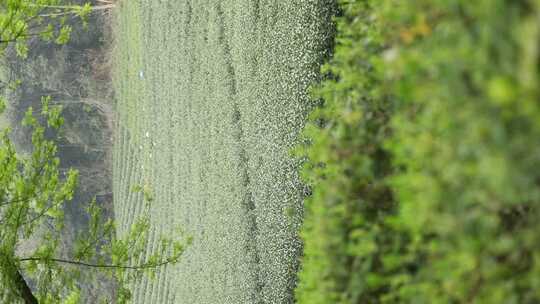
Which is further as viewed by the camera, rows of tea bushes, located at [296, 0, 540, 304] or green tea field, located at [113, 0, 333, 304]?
green tea field, located at [113, 0, 333, 304]

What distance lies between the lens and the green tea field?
18.7 feet

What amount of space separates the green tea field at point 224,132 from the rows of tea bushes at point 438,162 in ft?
7.20

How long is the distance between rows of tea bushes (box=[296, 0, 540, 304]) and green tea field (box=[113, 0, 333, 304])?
7.20 feet

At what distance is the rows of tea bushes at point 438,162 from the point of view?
1.30 meters

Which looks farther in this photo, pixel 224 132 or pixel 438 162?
pixel 224 132

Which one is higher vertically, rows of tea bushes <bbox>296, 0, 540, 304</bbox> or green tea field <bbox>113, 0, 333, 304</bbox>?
green tea field <bbox>113, 0, 333, 304</bbox>

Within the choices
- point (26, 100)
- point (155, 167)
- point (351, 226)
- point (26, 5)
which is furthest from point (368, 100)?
→ point (26, 100)

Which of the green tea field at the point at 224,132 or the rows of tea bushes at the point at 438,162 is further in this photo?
the green tea field at the point at 224,132

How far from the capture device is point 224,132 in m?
7.63

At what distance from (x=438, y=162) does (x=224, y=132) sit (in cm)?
619

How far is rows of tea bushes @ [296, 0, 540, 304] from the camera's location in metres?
1.30

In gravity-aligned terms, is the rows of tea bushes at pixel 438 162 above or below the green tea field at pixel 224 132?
below

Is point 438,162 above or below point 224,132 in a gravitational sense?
below

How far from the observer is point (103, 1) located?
1327 centimetres
